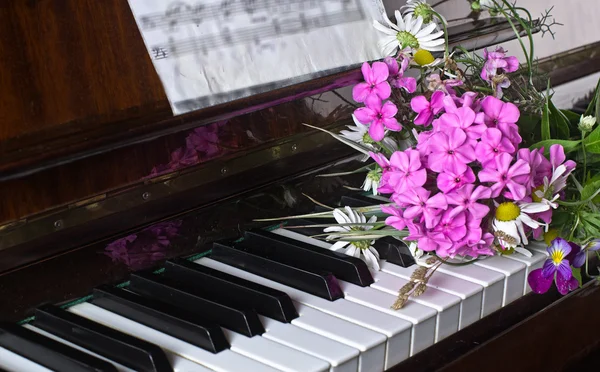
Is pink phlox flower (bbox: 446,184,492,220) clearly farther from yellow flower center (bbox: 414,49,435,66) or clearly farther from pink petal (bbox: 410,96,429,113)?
yellow flower center (bbox: 414,49,435,66)

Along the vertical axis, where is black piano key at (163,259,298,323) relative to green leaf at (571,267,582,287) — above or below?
above

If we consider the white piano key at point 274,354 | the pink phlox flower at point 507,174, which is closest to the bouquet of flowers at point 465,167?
the pink phlox flower at point 507,174

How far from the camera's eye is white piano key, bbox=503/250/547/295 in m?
1.55

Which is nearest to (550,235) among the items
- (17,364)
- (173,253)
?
(173,253)

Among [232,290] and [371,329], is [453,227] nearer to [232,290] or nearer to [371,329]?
[371,329]

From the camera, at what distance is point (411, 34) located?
64.6 inches

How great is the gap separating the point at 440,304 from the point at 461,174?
219 millimetres

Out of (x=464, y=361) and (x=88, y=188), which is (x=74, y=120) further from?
(x=464, y=361)

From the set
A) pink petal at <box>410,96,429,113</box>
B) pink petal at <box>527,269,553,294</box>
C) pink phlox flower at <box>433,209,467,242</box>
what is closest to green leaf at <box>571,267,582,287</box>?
pink petal at <box>527,269,553,294</box>

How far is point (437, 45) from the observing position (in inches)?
64.0

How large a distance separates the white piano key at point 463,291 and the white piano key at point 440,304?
0.01m

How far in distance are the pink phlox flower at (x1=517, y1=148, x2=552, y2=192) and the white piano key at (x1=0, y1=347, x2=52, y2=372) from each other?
32.4 inches

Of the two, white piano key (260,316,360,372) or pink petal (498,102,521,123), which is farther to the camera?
pink petal (498,102,521,123)

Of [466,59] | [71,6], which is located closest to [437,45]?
[466,59]
